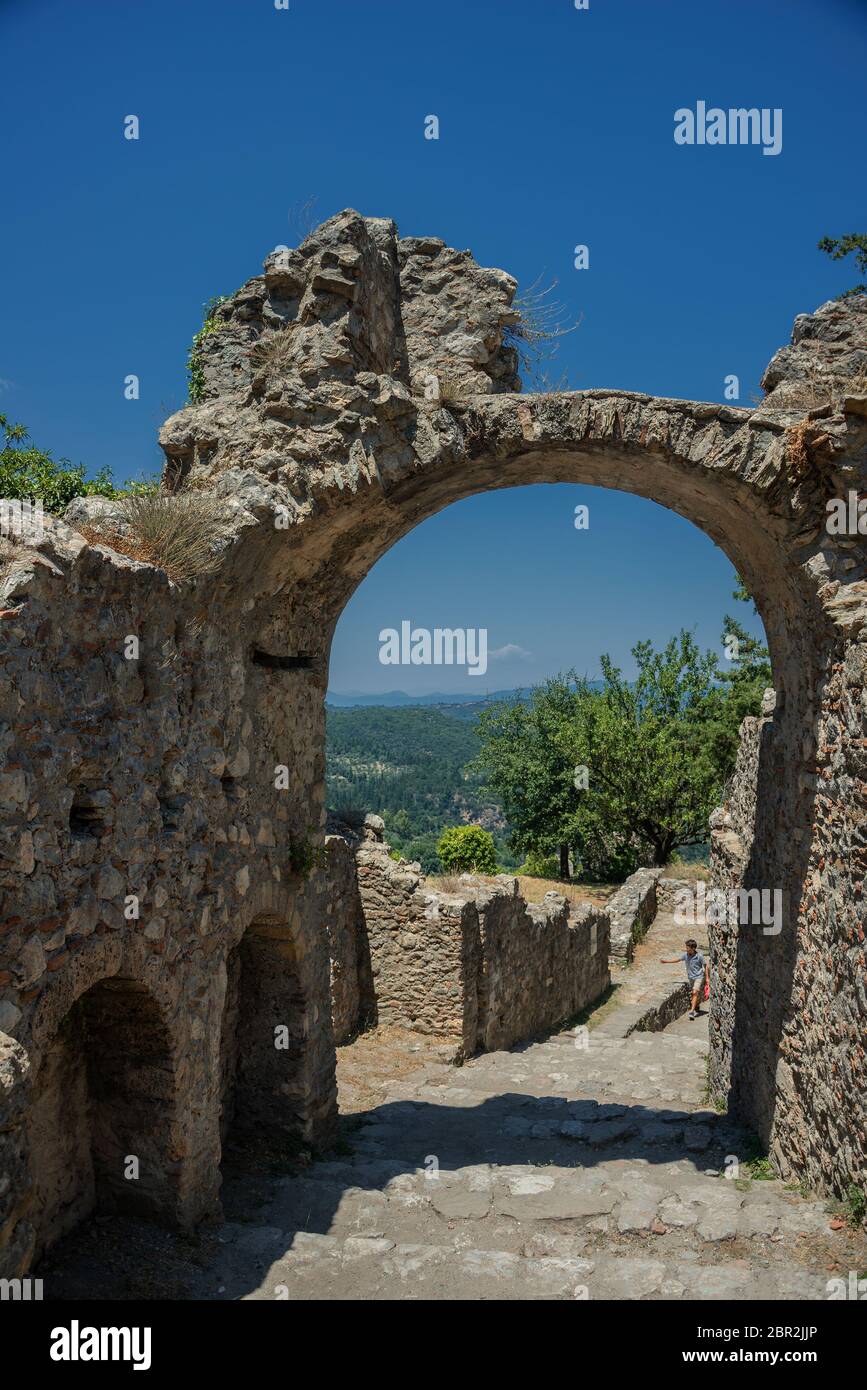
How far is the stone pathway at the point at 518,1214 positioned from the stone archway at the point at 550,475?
705mm

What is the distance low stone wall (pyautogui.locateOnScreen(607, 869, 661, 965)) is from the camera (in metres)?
19.9

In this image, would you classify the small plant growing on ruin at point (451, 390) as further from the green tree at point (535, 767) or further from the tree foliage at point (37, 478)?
the green tree at point (535, 767)

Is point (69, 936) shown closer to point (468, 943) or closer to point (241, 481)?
point (241, 481)

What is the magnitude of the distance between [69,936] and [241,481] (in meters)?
3.30

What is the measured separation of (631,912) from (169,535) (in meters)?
16.7

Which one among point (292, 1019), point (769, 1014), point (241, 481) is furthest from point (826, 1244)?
point (241, 481)

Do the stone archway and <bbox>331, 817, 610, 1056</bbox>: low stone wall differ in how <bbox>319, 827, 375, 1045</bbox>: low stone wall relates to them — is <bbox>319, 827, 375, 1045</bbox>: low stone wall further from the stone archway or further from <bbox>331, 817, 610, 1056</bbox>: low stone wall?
the stone archway

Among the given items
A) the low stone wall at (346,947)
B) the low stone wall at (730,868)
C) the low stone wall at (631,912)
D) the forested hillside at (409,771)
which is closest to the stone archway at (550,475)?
the low stone wall at (730,868)

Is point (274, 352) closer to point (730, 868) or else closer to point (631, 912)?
point (730, 868)

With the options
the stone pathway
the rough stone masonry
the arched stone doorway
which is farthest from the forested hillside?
the arched stone doorway

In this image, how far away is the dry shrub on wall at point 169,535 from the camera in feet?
18.6

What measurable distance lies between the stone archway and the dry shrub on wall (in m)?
0.29

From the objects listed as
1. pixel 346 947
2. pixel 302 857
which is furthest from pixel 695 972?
pixel 302 857

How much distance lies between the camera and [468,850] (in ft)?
74.2
